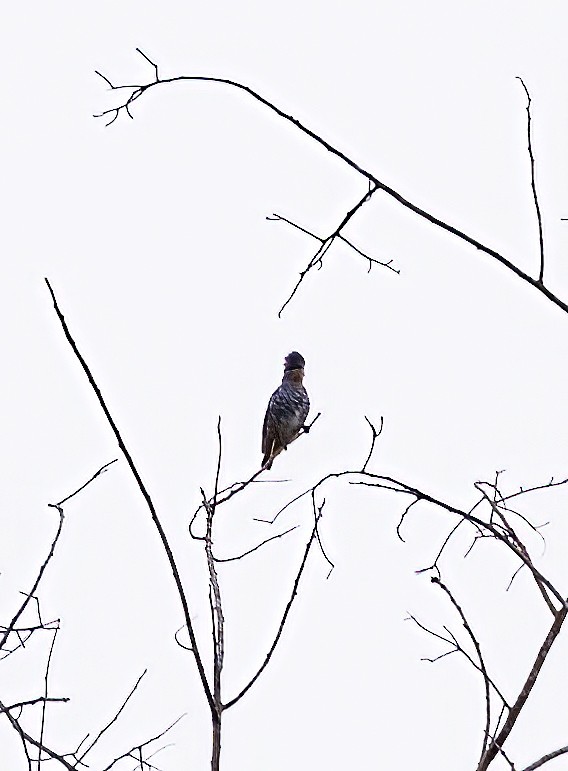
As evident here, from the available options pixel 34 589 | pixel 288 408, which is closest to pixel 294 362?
pixel 288 408

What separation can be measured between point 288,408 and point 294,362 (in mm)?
538

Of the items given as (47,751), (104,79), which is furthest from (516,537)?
(104,79)

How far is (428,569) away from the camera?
225 cm

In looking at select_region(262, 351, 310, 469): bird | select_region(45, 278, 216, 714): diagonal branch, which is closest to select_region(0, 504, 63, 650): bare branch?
select_region(45, 278, 216, 714): diagonal branch

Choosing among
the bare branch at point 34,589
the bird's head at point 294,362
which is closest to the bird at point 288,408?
the bird's head at point 294,362

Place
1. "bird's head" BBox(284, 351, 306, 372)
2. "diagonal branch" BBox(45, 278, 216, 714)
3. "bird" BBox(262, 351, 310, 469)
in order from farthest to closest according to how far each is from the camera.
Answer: "bird's head" BBox(284, 351, 306, 372)
"bird" BBox(262, 351, 310, 469)
"diagonal branch" BBox(45, 278, 216, 714)

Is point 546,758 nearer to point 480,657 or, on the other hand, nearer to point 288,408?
point 480,657

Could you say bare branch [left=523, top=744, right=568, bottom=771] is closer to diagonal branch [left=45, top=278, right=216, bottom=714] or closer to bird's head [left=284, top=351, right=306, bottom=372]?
diagonal branch [left=45, top=278, right=216, bottom=714]

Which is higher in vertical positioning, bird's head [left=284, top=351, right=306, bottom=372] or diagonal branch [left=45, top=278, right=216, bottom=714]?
bird's head [left=284, top=351, right=306, bottom=372]

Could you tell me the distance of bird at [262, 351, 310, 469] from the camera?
885 cm

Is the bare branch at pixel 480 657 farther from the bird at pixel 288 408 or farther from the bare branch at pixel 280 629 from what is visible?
the bird at pixel 288 408

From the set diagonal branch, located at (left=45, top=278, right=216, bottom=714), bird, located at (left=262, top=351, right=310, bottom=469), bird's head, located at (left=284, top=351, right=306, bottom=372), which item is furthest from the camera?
bird's head, located at (left=284, top=351, right=306, bottom=372)

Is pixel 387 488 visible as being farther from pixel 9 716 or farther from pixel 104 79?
pixel 104 79

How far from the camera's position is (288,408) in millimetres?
8992
